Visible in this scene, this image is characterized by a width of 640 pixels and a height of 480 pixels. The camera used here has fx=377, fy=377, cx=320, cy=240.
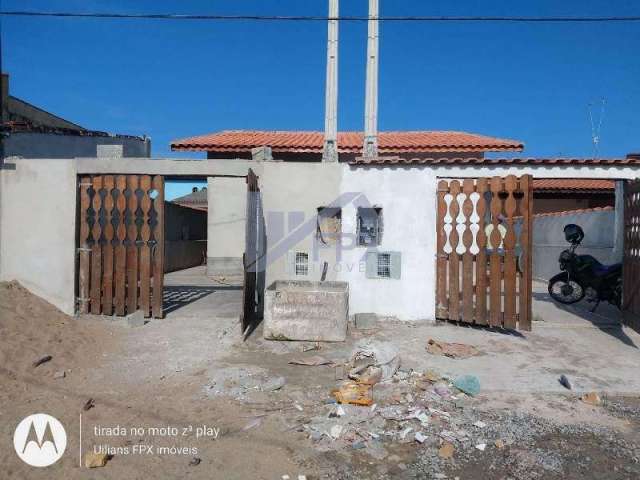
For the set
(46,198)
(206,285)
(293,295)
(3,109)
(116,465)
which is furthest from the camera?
(3,109)

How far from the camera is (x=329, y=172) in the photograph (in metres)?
6.74

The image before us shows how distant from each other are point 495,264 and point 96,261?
22.0ft

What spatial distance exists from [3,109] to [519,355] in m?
17.5

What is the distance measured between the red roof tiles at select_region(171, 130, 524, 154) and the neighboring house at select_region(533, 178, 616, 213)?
340cm

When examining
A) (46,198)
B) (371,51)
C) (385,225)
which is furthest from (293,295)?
(371,51)

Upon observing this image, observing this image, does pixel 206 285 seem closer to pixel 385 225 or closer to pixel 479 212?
pixel 385 225

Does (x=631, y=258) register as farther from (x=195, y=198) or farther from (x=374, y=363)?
(x=195, y=198)

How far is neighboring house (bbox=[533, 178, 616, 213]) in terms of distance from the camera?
14.9 m

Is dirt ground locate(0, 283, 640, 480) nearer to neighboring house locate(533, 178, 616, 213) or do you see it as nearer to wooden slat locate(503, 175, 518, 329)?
wooden slat locate(503, 175, 518, 329)

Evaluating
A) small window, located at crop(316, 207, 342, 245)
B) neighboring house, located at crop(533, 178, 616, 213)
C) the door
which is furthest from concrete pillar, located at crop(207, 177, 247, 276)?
neighboring house, located at crop(533, 178, 616, 213)

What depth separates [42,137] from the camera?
43.6 feet

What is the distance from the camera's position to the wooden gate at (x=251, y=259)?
5797mm

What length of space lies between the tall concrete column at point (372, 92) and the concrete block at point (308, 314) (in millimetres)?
3323

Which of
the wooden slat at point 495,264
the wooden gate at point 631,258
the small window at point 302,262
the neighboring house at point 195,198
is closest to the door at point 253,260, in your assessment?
the small window at point 302,262
